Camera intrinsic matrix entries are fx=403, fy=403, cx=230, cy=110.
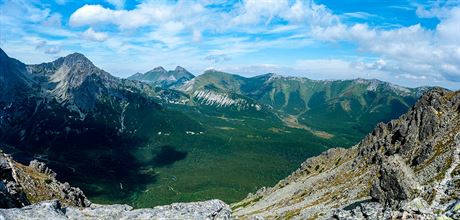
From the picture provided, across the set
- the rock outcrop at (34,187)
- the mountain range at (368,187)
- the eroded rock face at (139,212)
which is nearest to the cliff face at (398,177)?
the mountain range at (368,187)

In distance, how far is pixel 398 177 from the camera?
170 feet

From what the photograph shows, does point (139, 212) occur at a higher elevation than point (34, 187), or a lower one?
higher

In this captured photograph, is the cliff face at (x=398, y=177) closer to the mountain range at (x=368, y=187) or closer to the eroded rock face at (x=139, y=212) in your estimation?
the mountain range at (x=368, y=187)

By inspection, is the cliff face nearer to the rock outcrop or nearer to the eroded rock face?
the eroded rock face

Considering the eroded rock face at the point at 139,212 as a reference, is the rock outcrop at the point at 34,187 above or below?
below

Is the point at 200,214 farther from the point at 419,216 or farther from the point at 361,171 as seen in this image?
the point at 361,171

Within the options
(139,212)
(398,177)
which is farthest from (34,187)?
(398,177)

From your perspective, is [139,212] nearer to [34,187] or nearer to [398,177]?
[398,177]

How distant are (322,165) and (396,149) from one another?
66.4 m

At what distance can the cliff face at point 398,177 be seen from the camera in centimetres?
5069

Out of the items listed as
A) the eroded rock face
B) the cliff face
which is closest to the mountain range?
the eroded rock face

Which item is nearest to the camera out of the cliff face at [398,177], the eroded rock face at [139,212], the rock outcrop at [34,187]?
the eroded rock face at [139,212]

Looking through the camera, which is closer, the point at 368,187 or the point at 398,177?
the point at 398,177

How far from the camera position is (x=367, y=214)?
50562mm
